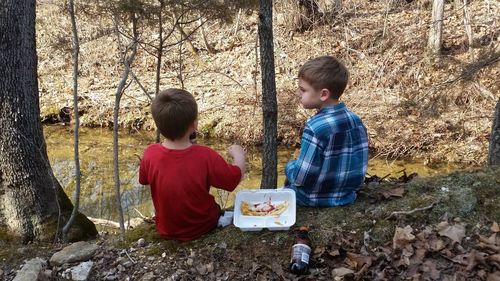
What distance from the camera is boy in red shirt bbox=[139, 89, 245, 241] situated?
3082 millimetres

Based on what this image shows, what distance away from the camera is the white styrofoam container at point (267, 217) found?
3.32 metres

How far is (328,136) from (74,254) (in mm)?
2046

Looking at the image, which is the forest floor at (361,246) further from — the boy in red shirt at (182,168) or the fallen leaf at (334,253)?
the boy in red shirt at (182,168)

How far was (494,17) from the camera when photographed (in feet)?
39.1

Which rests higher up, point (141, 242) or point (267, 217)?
point (267, 217)

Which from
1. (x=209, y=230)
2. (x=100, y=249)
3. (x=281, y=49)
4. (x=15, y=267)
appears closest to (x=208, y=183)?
(x=209, y=230)

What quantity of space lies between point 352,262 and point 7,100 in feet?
12.0

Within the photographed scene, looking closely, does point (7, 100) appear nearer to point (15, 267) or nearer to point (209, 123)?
point (15, 267)

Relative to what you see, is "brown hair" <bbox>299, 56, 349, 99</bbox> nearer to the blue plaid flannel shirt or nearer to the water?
the blue plaid flannel shirt

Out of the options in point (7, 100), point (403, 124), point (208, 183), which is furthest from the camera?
point (403, 124)

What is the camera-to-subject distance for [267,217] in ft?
11.2

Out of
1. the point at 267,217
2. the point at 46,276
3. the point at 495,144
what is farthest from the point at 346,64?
the point at 46,276

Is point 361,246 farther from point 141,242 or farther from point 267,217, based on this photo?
point 141,242

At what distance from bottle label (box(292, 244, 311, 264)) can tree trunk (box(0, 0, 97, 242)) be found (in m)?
3.01
